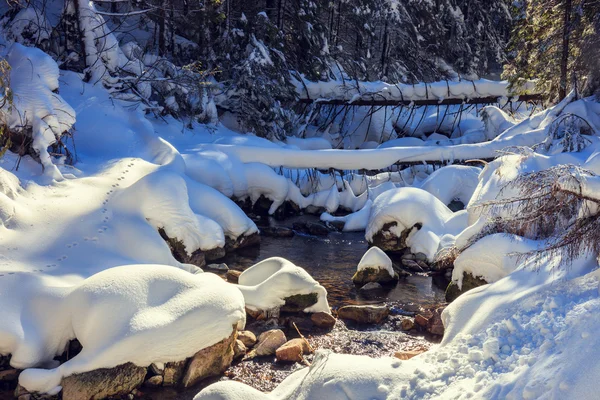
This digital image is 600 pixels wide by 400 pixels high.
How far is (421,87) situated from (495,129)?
2.54 meters

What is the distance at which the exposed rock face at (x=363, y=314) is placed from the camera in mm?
8664

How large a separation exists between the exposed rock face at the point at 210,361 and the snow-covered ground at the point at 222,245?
136 millimetres

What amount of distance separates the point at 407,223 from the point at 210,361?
6.34 metres

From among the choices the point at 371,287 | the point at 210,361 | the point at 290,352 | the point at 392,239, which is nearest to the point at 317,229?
the point at 392,239

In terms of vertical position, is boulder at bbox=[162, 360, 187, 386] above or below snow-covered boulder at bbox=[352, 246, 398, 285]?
above

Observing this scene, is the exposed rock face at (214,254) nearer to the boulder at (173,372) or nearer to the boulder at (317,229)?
the boulder at (317,229)

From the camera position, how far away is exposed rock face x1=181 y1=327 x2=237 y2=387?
263 inches

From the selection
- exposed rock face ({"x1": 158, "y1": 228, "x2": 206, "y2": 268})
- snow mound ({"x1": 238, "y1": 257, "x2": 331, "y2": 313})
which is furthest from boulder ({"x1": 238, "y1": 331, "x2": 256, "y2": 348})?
exposed rock face ({"x1": 158, "y1": 228, "x2": 206, "y2": 268})

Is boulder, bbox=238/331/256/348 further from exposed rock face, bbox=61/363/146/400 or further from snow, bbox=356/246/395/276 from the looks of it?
snow, bbox=356/246/395/276

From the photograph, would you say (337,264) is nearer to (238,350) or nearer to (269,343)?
(269,343)

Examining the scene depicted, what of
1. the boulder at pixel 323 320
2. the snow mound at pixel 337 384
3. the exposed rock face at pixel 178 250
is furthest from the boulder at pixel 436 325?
the exposed rock face at pixel 178 250

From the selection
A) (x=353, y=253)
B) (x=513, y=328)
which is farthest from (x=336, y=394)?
(x=353, y=253)

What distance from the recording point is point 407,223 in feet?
40.1

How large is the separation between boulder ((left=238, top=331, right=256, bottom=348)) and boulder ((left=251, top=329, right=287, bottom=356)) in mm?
82
